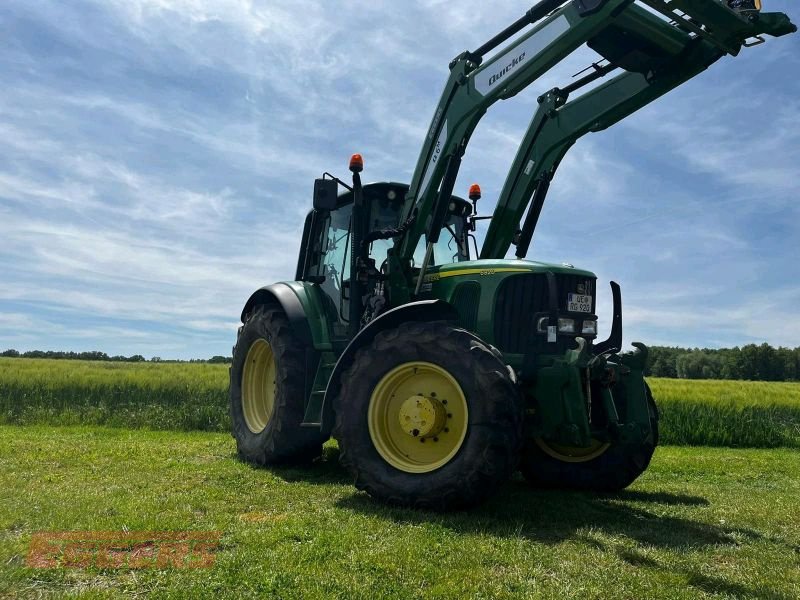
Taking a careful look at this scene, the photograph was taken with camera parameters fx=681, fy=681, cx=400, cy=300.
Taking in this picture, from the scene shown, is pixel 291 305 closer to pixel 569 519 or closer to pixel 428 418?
pixel 428 418

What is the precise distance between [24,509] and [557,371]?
4.17 metres

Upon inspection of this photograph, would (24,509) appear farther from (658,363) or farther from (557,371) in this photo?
(658,363)

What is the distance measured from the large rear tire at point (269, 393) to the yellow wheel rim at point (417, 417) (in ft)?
5.85

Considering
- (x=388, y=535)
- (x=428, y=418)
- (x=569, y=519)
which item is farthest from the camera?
(x=428, y=418)

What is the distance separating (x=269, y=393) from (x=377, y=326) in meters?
3.13

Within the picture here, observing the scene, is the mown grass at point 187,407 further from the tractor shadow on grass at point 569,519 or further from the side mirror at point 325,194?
the tractor shadow on grass at point 569,519

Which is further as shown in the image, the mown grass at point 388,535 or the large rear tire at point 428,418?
the large rear tire at point 428,418

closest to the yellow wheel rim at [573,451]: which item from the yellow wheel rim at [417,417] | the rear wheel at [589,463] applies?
the rear wheel at [589,463]

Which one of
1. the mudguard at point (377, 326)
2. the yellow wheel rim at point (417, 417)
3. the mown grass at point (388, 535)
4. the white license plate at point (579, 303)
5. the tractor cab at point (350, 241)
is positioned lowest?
the mown grass at point (388, 535)

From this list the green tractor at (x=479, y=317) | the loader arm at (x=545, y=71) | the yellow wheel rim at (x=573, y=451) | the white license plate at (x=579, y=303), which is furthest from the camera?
the yellow wheel rim at (x=573, y=451)

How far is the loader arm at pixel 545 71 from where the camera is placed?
5641mm

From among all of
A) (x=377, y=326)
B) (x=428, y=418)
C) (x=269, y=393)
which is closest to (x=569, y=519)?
(x=428, y=418)

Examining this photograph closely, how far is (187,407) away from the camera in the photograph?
14734 millimetres

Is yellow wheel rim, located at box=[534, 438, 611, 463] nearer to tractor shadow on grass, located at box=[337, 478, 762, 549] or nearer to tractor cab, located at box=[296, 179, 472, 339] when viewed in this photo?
tractor shadow on grass, located at box=[337, 478, 762, 549]
